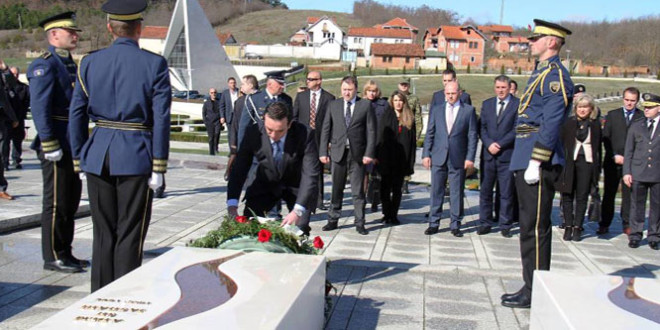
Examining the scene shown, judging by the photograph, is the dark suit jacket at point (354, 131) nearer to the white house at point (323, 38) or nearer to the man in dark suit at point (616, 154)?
the man in dark suit at point (616, 154)

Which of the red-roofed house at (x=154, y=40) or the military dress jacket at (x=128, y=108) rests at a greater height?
the red-roofed house at (x=154, y=40)

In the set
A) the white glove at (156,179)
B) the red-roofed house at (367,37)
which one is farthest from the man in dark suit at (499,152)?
the red-roofed house at (367,37)

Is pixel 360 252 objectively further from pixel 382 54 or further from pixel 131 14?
pixel 382 54

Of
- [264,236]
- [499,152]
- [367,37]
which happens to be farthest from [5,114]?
Answer: [367,37]

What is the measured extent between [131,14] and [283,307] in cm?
255

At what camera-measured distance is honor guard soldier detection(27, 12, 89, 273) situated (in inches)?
234

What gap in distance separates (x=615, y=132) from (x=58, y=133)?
727 centimetres

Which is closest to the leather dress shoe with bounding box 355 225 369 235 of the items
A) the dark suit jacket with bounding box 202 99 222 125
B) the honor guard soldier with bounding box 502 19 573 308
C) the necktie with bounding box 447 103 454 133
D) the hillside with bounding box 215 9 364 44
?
the necktie with bounding box 447 103 454 133

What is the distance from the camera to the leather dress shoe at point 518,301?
564 centimetres

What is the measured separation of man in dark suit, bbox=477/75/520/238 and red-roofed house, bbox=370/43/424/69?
273ft

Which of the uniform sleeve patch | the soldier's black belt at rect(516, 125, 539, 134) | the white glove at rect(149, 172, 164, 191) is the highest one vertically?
the uniform sleeve patch

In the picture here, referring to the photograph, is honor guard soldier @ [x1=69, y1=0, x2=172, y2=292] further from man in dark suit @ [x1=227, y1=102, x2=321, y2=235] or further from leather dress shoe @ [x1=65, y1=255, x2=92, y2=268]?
leather dress shoe @ [x1=65, y1=255, x2=92, y2=268]

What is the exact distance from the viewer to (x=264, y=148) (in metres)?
6.04

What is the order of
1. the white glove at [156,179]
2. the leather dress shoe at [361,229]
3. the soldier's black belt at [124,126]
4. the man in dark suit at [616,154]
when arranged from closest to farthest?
the white glove at [156,179] < the soldier's black belt at [124,126] < the leather dress shoe at [361,229] < the man in dark suit at [616,154]
